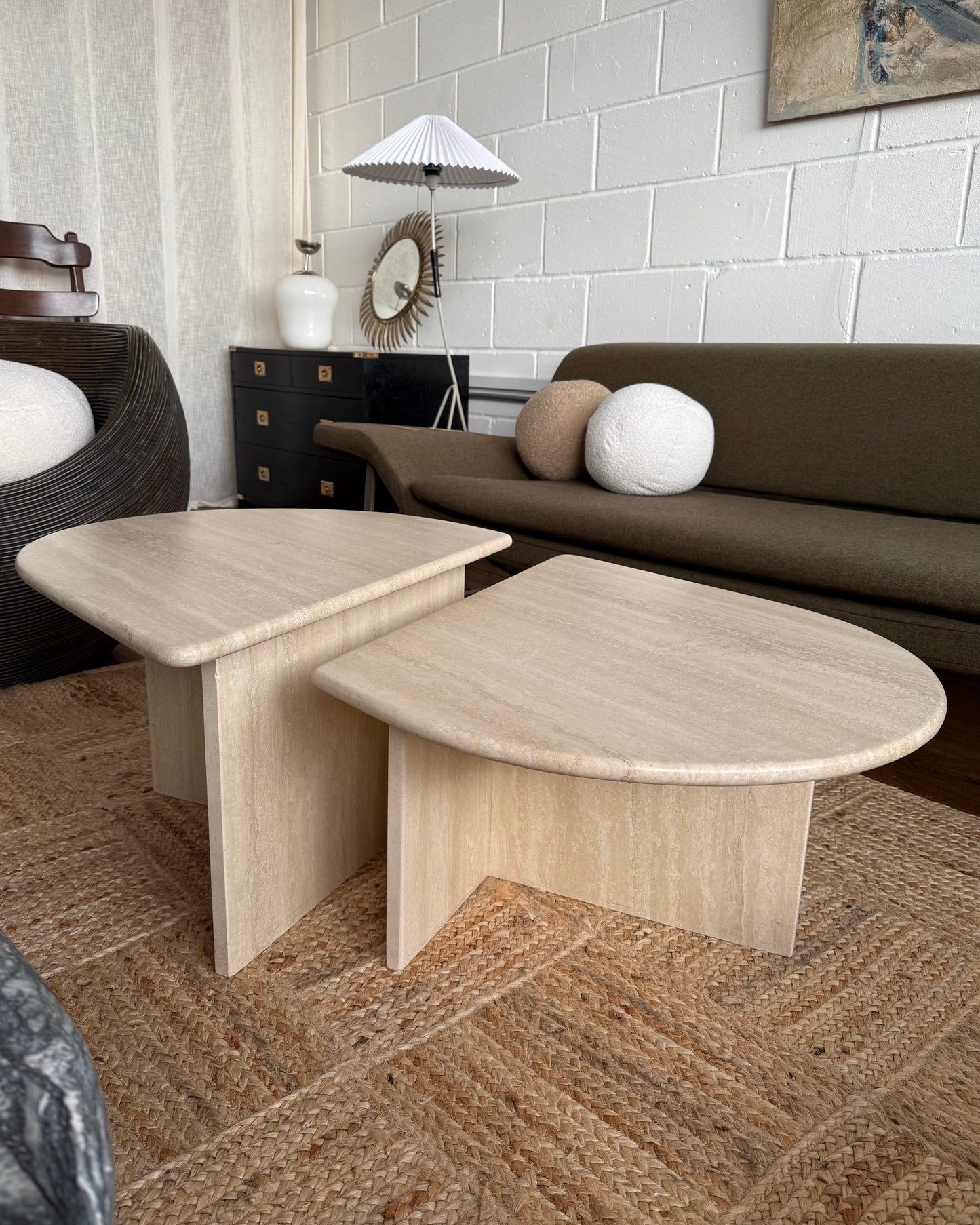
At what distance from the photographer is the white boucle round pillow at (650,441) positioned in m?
1.96

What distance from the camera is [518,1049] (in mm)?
907

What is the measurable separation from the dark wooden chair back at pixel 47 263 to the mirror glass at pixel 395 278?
1015mm

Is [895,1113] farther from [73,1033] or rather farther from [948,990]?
[73,1033]

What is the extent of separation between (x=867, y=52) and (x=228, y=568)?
195cm

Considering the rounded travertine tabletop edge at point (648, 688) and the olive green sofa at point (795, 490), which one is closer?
the rounded travertine tabletop edge at point (648, 688)

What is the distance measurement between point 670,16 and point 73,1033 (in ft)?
9.24

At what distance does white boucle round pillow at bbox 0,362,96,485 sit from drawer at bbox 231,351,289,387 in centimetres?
142

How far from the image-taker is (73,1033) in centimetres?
31

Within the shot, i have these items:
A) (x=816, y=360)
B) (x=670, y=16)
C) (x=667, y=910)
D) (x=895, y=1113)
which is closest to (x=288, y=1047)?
(x=667, y=910)

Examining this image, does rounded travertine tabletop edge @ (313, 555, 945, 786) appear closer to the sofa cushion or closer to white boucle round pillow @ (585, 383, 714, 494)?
the sofa cushion

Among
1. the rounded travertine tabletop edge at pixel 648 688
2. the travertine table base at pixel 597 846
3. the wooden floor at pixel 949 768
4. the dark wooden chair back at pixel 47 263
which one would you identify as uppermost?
the dark wooden chair back at pixel 47 263

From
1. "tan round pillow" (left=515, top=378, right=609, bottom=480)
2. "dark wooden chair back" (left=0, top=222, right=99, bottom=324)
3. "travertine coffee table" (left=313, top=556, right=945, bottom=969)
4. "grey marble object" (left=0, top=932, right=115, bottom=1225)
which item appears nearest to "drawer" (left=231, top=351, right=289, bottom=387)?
"dark wooden chair back" (left=0, top=222, right=99, bottom=324)

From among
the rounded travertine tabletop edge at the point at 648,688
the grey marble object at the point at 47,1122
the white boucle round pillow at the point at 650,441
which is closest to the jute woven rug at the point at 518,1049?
the rounded travertine tabletop edge at the point at 648,688

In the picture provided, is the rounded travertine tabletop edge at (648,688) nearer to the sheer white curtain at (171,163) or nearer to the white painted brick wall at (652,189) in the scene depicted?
the white painted brick wall at (652,189)
